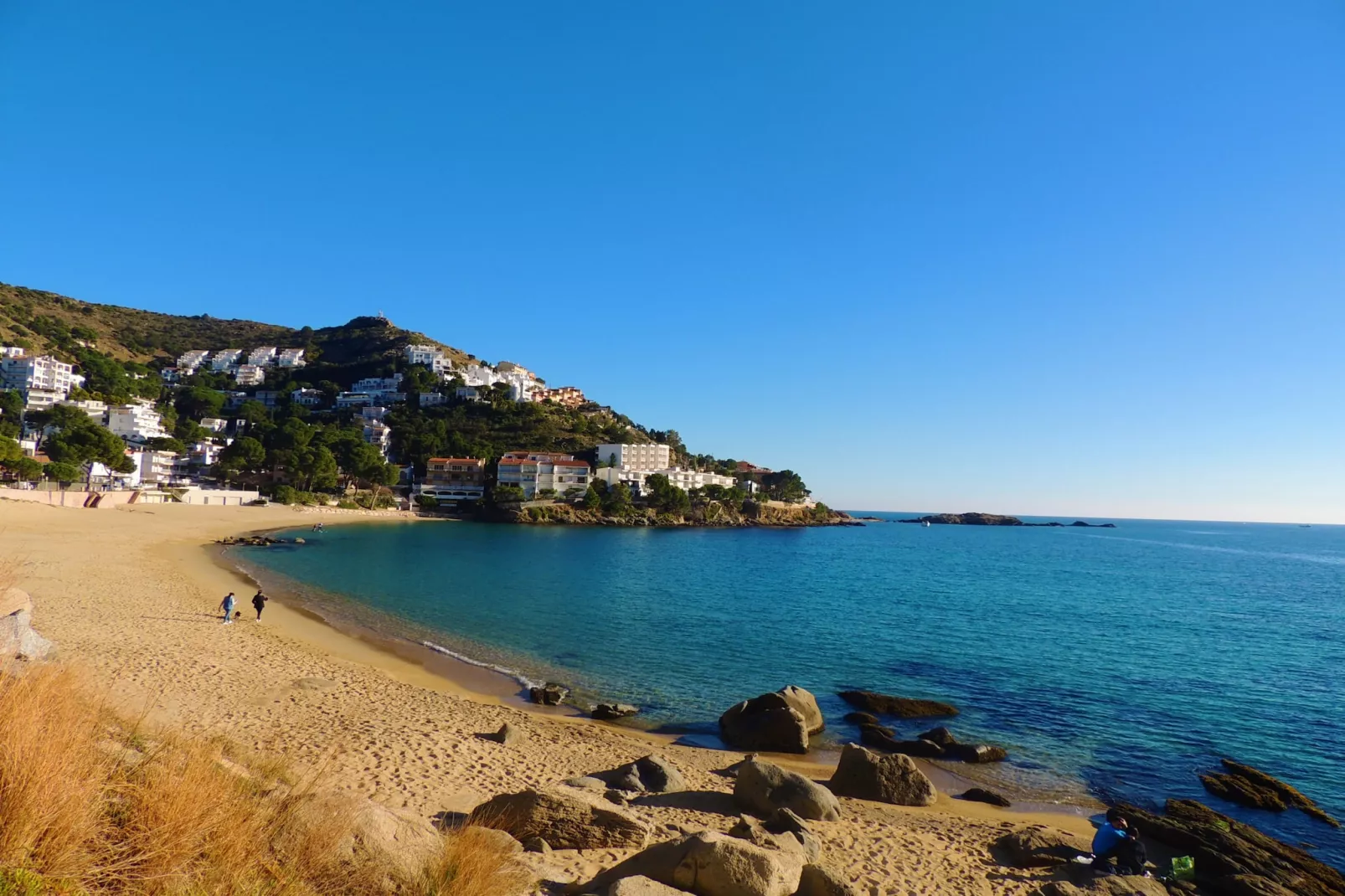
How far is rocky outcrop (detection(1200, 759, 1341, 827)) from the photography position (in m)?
13.9

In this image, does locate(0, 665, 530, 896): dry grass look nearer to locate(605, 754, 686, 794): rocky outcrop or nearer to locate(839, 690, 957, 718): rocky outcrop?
locate(605, 754, 686, 794): rocky outcrop

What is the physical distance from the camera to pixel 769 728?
1617cm

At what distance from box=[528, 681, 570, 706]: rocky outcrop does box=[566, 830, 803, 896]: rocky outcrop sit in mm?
12107

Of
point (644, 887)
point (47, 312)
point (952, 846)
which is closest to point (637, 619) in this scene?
point (952, 846)

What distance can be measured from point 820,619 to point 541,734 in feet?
72.6

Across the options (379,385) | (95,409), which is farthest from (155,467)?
(379,385)

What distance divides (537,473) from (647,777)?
113411 mm

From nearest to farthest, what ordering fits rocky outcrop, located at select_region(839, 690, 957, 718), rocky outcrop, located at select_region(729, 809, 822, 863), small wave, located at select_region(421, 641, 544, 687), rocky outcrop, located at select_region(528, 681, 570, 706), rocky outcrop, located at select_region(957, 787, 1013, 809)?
1. rocky outcrop, located at select_region(729, 809, 822, 863)
2. rocky outcrop, located at select_region(957, 787, 1013, 809)
3. rocky outcrop, located at select_region(528, 681, 570, 706)
4. rocky outcrop, located at select_region(839, 690, 957, 718)
5. small wave, located at select_region(421, 641, 544, 687)

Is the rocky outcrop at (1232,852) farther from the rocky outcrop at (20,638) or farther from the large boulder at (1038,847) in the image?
the rocky outcrop at (20,638)

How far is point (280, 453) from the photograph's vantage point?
10525 cm

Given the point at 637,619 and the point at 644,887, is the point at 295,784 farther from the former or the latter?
the point at 637,619

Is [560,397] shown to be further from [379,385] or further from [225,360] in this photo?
[225,360]

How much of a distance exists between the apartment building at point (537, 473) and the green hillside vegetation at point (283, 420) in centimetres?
844

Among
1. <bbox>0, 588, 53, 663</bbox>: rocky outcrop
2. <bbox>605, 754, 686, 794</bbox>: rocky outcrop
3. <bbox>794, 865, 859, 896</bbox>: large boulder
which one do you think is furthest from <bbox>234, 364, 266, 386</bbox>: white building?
<bbox>794, 865, 859, 896</bbox>: large boulder
